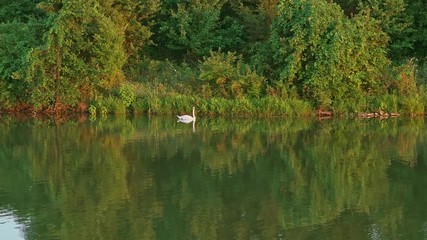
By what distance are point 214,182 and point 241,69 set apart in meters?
12.6

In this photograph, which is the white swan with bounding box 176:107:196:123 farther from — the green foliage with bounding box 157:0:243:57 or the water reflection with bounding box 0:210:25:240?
the water reflection with bounding box 0:210:25:240

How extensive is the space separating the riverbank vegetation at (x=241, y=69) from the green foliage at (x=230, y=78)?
0.13 feet

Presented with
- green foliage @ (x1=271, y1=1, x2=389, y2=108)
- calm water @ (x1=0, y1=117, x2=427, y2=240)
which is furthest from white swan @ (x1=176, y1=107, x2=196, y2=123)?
green foliage @ (x1=271, y1=1, x2=389, y2=108)

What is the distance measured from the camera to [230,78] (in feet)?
84.1

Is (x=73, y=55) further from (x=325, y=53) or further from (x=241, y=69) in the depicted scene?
(x=325, y=53)

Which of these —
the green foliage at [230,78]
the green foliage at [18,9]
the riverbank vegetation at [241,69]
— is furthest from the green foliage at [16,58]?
the green foliage at [230,78]

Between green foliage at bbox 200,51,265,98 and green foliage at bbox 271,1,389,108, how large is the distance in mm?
1062

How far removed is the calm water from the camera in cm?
1063

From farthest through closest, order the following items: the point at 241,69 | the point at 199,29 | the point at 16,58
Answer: the point at 199,29 < the point at 16,58 < the point at 241,69

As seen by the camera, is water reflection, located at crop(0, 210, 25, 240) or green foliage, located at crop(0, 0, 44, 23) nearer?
water reflection, located at crop(0, 210, 25, 240)

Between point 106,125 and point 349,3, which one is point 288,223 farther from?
point 349,3

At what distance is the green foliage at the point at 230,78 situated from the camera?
25.3 meters

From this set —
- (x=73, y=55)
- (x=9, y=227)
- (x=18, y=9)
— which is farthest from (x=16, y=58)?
(x=9, y=227)

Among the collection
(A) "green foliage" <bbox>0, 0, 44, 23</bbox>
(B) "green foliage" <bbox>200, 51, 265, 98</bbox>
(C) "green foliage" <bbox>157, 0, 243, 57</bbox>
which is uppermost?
(A) "green foliage" <bbox>0, 0, 44, 23</bbox>
